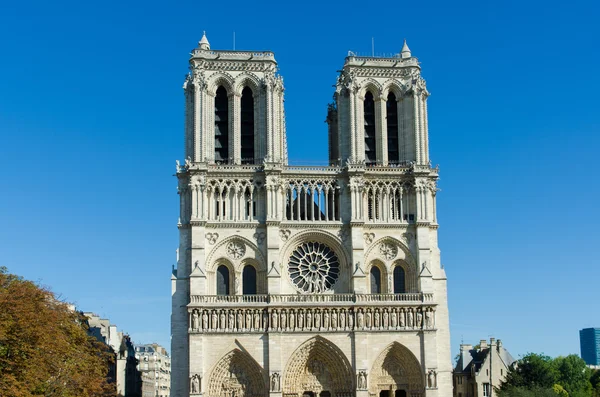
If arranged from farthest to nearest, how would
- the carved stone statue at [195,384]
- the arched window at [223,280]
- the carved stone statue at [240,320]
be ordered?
the arched window at [223,280] < the carved stone statue at [240,320] < the carved stone statue at [195,384]

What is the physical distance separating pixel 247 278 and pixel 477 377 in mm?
24468

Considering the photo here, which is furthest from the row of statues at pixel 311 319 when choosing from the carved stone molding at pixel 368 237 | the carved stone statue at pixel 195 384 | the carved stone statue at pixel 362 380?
the carved stone molding at pixel 368 237

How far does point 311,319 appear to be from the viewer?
58.9m

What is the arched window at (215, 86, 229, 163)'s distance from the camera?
6269 centimetres

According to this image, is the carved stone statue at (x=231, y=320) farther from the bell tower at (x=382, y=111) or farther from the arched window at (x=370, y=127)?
the arched window at (x=370, y=127)

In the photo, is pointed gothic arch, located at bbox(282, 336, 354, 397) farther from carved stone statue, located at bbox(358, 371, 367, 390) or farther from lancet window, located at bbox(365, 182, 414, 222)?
lancet window, located at bbox(365, 182, 414, 222)

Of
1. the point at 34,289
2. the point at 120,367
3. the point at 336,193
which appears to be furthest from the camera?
the point at 120,367

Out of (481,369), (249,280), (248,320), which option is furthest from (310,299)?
(481,369)

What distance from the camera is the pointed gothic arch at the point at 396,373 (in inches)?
2333

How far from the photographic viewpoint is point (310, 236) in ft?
201

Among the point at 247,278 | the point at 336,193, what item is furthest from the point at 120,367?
the point at 336,193

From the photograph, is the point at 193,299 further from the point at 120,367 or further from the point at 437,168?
the point at 120,367

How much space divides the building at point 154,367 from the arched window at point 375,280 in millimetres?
50280

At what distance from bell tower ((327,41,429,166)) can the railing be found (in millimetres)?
9273
